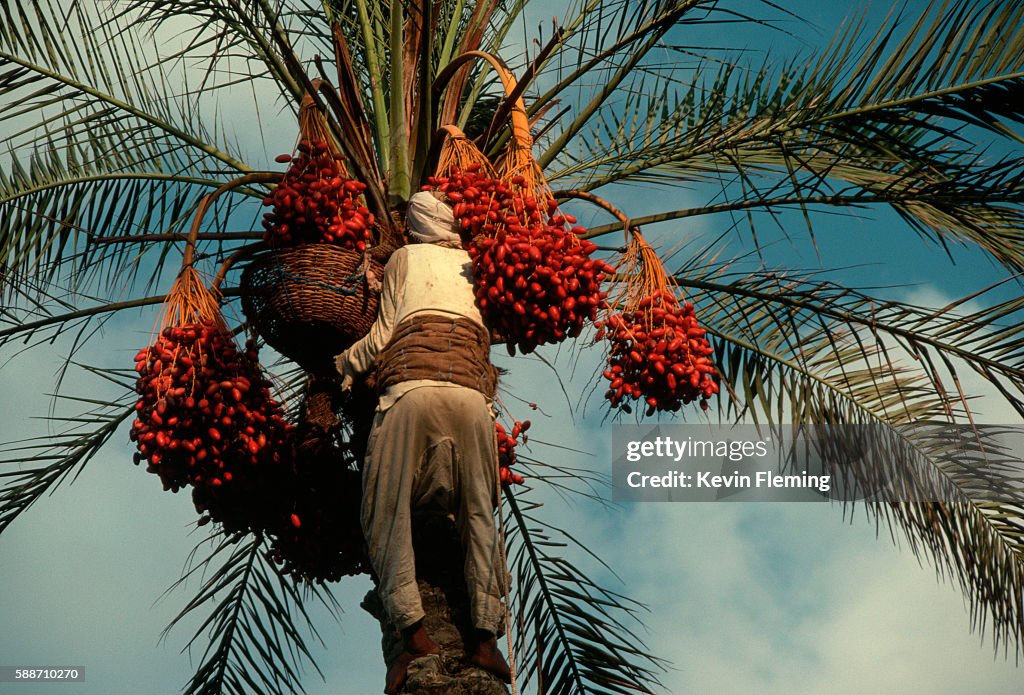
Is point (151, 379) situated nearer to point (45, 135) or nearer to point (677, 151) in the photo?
point (45, 135)

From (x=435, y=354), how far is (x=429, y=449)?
0.34 metres

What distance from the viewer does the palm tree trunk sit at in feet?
14.6

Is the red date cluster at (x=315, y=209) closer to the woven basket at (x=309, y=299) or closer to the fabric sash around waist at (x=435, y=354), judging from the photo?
the woven basket at (x=309, y=299)

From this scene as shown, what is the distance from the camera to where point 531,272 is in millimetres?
4730

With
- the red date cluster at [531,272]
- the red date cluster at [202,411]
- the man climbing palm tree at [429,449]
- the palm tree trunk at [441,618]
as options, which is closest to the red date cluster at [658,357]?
the red date cluster at [531,272]

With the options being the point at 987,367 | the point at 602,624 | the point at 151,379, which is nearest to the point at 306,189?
the point at 151,379

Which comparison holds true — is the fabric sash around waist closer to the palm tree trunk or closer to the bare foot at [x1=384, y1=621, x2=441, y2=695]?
the palm tree trunk

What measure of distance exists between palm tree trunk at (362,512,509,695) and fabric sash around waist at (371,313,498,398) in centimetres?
49

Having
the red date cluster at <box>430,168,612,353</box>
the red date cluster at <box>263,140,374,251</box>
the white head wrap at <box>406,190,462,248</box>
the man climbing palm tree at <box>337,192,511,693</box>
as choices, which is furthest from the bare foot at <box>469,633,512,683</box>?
the red date cluster at <box>263,140,374,251</box>

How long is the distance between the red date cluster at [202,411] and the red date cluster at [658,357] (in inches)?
49.9

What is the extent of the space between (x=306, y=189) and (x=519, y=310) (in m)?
1.03

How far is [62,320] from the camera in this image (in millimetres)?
6059

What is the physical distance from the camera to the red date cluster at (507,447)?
17.7 feet

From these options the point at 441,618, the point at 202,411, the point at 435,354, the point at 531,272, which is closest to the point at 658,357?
the point at 531,272
